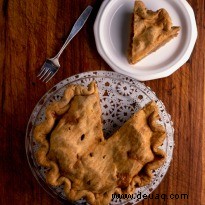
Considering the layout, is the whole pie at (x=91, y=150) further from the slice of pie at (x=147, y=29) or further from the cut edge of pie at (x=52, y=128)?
the slice of pie at (x=147, y=29)

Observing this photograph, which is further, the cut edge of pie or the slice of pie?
the slice of pie

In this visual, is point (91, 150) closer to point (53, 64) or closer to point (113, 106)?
point (113, 106)

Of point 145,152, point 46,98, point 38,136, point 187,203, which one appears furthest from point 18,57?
point 187,203

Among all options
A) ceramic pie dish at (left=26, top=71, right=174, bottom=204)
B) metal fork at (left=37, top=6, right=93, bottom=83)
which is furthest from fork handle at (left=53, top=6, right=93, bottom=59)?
ceramic pie dish at (left=26, top=71, right=174, bottom=204)

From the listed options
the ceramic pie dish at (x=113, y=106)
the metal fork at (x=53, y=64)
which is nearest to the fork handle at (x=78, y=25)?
the metal fork at (x=53, y=64)

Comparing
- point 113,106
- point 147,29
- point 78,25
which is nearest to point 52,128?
point 113,106

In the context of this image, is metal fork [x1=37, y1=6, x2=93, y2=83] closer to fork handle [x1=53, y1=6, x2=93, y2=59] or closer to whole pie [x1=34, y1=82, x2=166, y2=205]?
fork handle [x1=53, y1=6, x2=93, y2=59]

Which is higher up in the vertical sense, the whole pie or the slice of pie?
the slice of pie
